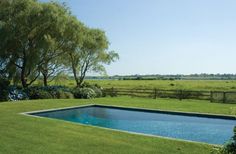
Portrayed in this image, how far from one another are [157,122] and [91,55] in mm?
19607

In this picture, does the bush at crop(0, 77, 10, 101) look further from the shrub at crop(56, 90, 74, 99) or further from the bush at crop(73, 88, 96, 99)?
the bush at crop(73, 88, 96, 99)

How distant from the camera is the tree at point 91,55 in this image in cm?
3434

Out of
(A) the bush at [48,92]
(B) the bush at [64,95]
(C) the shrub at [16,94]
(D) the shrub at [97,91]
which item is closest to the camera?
(C) the shrub at [16,94]

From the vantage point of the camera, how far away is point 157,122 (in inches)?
700

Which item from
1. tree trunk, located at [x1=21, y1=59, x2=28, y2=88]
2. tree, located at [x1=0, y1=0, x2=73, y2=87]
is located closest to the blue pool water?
tree, located at [x1=0, y1=0, x2=73, y2=87]

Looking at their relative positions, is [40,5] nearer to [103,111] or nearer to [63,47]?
[63,47]

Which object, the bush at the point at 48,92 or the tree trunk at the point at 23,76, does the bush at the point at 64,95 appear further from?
the tree trunk at the point at 23,76

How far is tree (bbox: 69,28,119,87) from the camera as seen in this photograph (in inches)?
1352

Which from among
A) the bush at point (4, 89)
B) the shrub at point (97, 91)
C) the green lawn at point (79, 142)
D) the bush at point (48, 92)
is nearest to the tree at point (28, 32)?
the bush at point (48, 92)

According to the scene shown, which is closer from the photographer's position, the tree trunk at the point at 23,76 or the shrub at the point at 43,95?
the shrub at the point at 43,95

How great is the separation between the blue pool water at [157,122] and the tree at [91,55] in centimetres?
1249

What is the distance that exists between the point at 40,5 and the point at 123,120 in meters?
14.9

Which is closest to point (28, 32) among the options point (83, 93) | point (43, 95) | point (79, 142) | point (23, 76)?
point (23, 76)

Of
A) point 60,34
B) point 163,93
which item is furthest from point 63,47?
point 163,93
